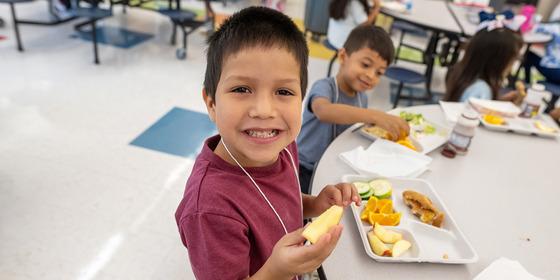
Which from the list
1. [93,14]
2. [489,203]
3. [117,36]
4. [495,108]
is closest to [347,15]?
[495,108]

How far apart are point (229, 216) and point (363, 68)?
1.06m

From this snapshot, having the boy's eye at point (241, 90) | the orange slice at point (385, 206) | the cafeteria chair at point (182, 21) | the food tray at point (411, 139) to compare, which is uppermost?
the boy's eye at point (241, 90)

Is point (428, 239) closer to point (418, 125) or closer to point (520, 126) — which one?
point (418, 125)

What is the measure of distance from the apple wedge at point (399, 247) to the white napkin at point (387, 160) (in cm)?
30

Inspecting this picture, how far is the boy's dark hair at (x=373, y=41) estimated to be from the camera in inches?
60.5

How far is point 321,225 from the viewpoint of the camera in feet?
2.12

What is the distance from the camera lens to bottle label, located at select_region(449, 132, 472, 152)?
1.34 meters

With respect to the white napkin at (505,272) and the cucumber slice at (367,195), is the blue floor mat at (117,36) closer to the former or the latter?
the cucumber slice at (367,195)

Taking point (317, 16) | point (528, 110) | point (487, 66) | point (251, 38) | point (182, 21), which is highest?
point (251, 38)

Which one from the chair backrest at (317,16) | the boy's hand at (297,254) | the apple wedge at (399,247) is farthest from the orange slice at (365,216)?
the chair backrest at (317,16)

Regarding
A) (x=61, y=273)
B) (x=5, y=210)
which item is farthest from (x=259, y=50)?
(x=5, y=210)

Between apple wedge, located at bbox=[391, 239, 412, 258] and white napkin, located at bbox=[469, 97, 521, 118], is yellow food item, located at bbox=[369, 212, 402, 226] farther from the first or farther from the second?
white napkin, located at bbox=[469, 97, 521, 118]

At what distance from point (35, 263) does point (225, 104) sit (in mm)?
1465

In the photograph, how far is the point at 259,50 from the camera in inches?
27.5
